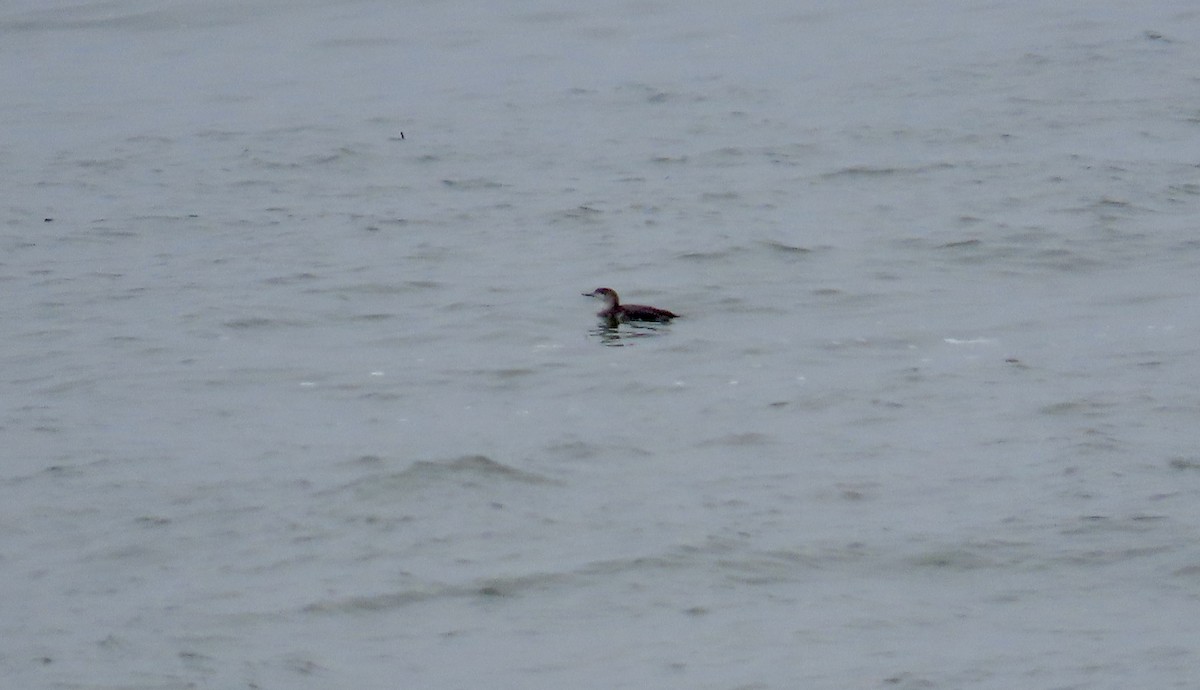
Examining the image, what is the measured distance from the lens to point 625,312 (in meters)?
13.6

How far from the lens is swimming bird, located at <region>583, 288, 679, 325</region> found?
13.5m

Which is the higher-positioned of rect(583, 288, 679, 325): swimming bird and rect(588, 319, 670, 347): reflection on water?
rect(583, 288, 679, 325): swimming bird

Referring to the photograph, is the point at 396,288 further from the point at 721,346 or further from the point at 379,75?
the point at 379,75

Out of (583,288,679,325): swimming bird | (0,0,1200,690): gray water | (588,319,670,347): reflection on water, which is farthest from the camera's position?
(583,288,679,325): swimming bird

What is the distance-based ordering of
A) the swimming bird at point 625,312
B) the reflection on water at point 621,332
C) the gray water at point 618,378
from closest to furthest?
the gray water at point 618,378 < the reflection on water at point 621,332 < the swimming bird at point 625,312

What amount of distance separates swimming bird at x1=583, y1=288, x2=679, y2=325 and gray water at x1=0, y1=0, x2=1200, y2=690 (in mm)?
110

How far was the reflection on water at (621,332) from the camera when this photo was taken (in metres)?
13.3

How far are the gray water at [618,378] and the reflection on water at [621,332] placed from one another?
4cm

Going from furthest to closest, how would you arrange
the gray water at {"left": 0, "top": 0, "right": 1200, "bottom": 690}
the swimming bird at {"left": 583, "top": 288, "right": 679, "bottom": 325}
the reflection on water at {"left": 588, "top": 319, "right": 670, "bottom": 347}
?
the swimming bird at {"left": 583, "top": 288, "right": 679, "bottom": 325}
the reflection on water at {"left": 588, "top": 319, "right": 670, "bottom": 347}
the gray water at {"left": 0, "top": 0, "right": 1200, "bottom": 690}

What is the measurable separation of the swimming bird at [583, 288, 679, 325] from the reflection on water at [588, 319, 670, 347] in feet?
0.12

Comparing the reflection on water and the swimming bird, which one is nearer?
the reflection on water

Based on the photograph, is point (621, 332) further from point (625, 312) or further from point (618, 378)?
point (618, 378)

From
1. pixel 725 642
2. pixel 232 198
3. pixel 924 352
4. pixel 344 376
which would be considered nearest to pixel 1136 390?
pixel 924 352

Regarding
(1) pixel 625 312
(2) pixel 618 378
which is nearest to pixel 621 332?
(1) pixel 625 312
